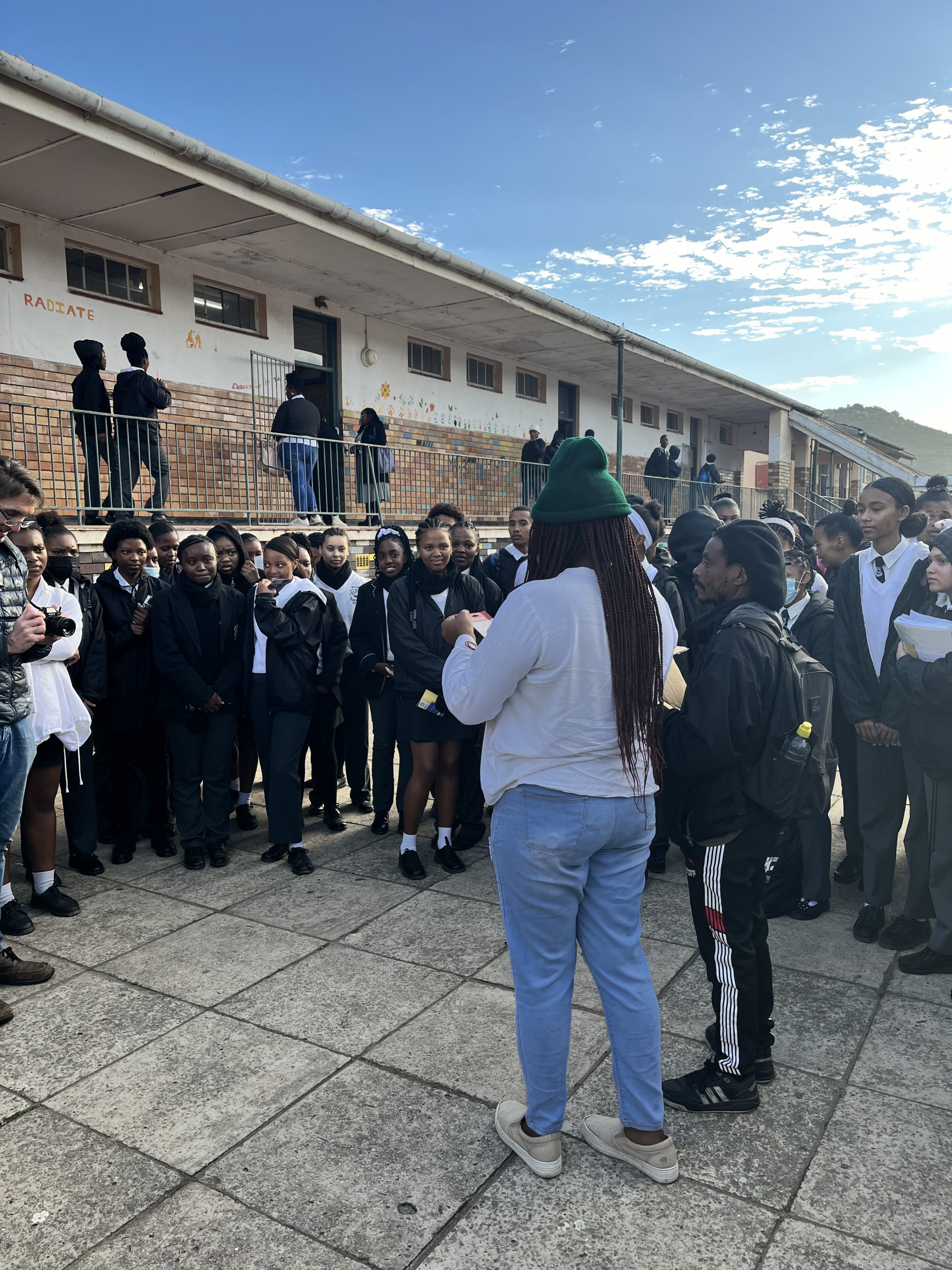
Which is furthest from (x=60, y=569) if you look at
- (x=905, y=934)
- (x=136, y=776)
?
(x=905, y=934)

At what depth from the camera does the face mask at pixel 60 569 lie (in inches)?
192

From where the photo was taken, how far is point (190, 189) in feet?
28.4

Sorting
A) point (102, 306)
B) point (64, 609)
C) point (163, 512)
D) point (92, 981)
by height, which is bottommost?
point (92, 981)

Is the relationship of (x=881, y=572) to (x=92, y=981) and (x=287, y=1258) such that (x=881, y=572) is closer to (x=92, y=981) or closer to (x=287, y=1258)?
(x=287, y=1258)

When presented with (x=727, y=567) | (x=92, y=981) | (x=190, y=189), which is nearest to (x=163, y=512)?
(x=190, y=189)

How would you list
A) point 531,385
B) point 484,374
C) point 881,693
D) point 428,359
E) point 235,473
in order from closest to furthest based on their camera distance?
point 881,693 → point 235,473 → point 428,359 → point 484,374 → point 531,385

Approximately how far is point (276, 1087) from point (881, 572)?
138 inches

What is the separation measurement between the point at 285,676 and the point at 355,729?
3.93 feet

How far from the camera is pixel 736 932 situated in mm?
2746

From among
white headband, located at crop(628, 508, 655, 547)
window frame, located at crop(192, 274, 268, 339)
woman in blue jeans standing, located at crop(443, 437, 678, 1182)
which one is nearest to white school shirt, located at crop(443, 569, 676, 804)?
woman in blue jeans standing, located at crop(443, 437, 678, 1182)

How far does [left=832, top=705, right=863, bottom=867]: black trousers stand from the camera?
4.61 metres

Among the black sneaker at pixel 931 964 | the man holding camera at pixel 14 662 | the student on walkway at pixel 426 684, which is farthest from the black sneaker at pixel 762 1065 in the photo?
the man holding camera at pixel 14 662

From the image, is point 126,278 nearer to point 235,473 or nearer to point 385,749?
point 235,473

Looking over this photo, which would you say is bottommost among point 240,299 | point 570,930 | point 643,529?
point 570,930
